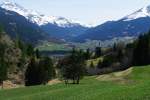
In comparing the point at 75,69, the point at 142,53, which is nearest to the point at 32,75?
the point at 142,53

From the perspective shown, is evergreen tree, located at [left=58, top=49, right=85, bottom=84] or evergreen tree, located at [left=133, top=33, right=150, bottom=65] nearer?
evergreen tree, located at [left=58, top=49, right=85, bottom=84]

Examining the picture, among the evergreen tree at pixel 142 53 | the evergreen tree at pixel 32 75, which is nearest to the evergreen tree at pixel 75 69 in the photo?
the evergreen tree at pixel 32 75

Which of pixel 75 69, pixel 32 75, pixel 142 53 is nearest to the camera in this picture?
pixel 75 69

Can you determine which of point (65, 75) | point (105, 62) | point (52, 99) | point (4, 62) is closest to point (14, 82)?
point (4, 62)

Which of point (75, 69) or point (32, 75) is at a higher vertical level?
point (75, 69)

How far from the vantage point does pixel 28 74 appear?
15388 cm

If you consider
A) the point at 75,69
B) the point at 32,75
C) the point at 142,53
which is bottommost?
the point at 32,75

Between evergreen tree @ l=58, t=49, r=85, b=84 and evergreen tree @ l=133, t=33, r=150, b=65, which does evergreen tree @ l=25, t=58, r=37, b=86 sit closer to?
evergreen tree @ l=58, t=49, r=85, b=84

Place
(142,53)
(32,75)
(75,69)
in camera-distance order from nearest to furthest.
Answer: (75,69) < (142,53) < (32,75)

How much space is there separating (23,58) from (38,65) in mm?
36474

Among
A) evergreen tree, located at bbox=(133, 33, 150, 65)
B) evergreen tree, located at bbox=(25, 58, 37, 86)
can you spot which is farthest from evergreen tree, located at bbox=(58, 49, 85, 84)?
evergreen tree, located at bbox=(133, 33, 150, 65)

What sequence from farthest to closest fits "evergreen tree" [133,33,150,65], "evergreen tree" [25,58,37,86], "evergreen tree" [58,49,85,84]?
"evergreen tree" [133,33,150,65]
"evergreen tree" [25,58,37,86]
"evergreen tree" [58,49,85,84]

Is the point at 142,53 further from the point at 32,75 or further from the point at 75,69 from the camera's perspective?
the point at 75,69

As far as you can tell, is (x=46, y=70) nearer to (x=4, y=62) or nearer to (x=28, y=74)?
(x=28, y=74)
